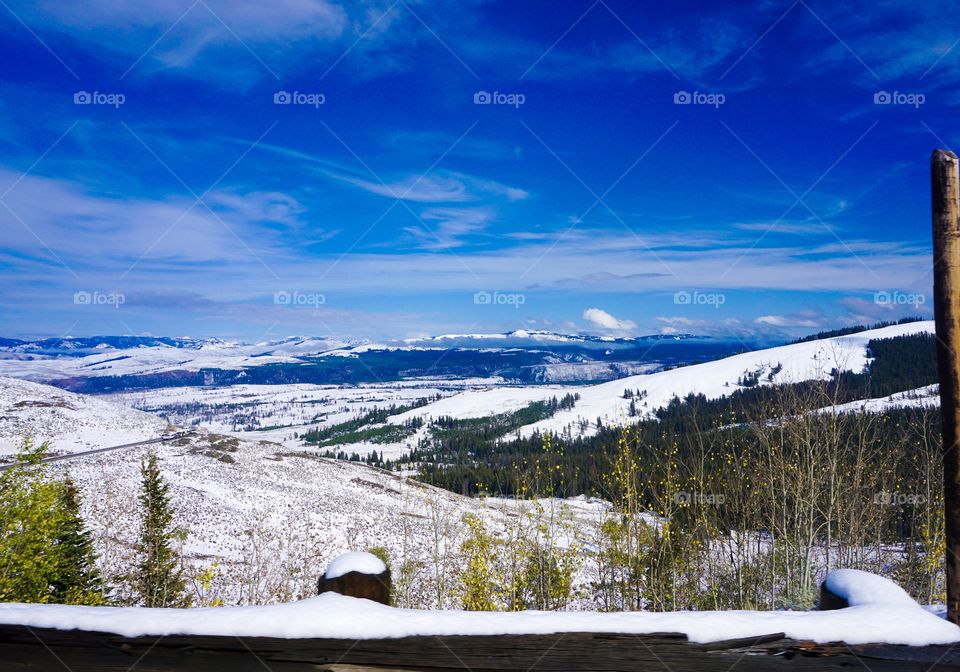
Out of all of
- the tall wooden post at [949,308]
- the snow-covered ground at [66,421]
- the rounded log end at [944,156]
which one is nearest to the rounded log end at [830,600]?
the tall wooden post at [949,308]

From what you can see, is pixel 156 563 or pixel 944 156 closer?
pixel 944 156

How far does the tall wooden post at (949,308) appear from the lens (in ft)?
13.4

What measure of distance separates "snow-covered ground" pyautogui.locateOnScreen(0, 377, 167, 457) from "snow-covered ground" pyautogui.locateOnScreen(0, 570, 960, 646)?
5757 cm

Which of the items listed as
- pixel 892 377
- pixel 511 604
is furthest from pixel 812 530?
pixel 892 377

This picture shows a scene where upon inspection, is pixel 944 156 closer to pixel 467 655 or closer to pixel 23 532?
pixel 467 655

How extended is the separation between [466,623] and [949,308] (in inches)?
172

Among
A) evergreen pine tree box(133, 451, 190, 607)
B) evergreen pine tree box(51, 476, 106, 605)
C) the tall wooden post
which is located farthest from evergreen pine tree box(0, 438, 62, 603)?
the tall wooden post

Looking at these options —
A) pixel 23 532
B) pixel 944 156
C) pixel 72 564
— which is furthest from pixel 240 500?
pixel 944 156

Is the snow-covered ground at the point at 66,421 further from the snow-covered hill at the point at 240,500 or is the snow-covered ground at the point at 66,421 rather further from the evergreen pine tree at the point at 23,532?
the evergreen pine tree at the point at 23,532

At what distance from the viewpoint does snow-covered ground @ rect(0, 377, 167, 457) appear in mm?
51475

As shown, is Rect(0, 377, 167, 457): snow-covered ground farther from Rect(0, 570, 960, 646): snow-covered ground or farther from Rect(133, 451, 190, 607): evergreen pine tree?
Rect(0, 570, 960, 646): snow-covered ground

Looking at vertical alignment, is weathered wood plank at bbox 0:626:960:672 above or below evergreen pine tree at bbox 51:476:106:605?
above

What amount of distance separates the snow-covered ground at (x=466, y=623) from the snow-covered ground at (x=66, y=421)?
189ft

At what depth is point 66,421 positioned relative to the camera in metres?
57.0
